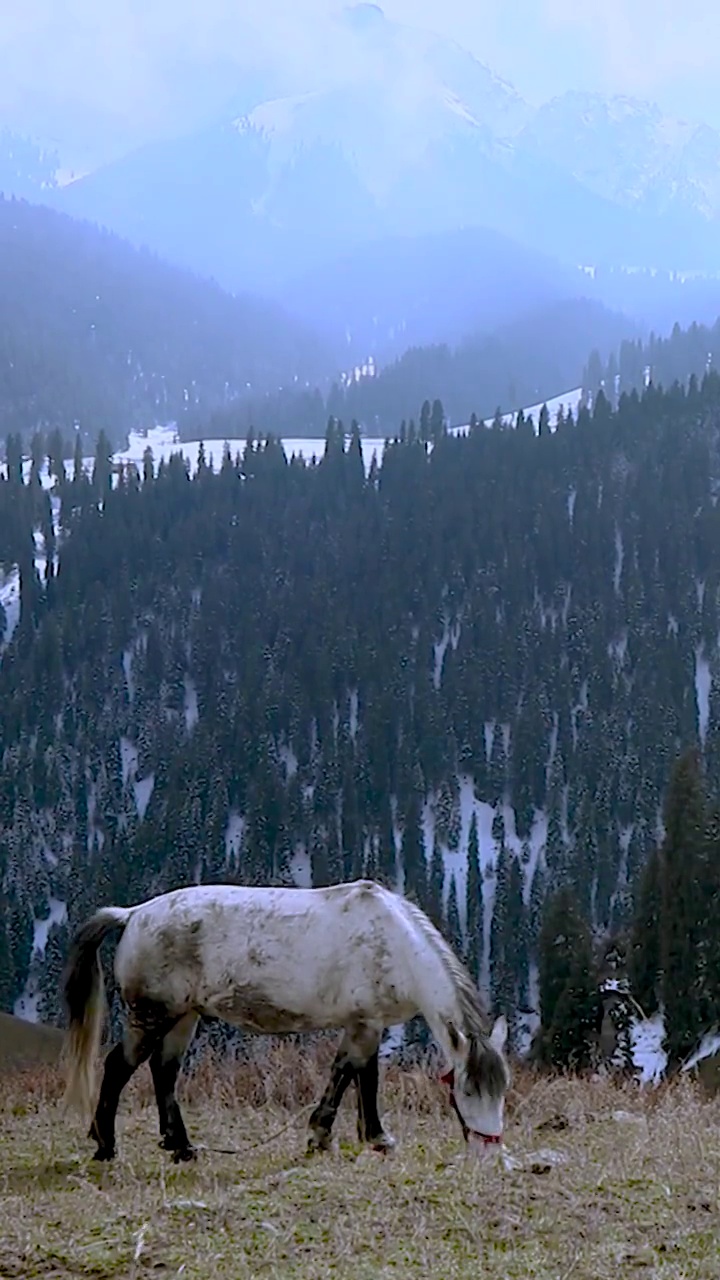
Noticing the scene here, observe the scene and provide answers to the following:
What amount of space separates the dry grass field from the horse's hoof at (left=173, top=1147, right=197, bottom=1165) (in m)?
0.15

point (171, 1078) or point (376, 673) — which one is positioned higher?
point (171, 1078)

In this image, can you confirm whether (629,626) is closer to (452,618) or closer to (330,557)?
(452,618)

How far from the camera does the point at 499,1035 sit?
29.7 feet

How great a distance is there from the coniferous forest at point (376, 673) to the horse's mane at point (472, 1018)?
99.8 metres

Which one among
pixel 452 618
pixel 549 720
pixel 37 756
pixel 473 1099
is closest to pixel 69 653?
pixel 37 756


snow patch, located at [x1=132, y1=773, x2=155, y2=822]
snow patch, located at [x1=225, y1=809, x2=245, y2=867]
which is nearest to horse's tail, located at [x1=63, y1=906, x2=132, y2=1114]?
snow patch, located at [x1=225, y1=809, x2=245, y2=867]

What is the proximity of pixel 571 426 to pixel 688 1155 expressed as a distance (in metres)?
171

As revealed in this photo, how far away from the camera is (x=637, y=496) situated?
521 ft

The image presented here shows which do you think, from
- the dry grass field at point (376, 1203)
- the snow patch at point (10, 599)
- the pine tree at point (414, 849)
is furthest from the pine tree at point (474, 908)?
the dry grass field at point (376, 1203)

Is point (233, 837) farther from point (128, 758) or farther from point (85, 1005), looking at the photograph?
point (85, 1005)

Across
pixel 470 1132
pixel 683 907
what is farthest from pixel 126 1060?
pixel 683 907

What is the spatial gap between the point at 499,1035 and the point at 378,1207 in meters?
2.34

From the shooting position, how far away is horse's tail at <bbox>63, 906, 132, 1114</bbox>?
9.91 m

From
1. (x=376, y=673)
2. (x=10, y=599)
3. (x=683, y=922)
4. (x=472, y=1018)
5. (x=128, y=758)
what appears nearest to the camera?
(x=472, y=1018)
